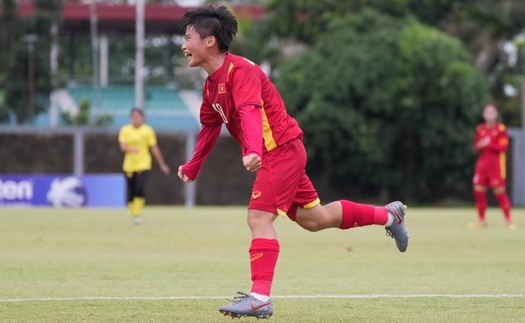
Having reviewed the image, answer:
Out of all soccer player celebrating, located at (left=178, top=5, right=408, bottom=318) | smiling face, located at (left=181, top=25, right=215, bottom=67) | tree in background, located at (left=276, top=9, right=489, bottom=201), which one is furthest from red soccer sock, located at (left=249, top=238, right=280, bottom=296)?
tree in background, located at (left=276, top=9, right=489, bottom=201)

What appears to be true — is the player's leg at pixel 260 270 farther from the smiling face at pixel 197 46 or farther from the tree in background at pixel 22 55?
the tree in background at pixel 22 55

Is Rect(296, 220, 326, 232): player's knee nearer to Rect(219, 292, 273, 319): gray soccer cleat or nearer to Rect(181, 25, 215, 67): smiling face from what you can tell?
Rect(219, 292, 273, 319): gray soccer cleat

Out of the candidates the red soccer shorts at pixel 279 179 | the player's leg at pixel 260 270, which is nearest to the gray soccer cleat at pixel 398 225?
the red soccer shorts at pixel 279 179

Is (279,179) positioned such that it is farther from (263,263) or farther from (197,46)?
(197,46)

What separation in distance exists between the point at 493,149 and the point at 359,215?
36.9ft

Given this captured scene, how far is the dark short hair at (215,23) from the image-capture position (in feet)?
23.9

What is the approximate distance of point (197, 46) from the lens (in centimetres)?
728

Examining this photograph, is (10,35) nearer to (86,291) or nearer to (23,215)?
(23,215)

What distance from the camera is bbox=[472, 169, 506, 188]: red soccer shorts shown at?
734 inches

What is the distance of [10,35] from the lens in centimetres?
4156

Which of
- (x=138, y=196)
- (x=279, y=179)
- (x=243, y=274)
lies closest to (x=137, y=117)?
(x=138, y=196)

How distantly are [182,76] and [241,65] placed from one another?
162ft

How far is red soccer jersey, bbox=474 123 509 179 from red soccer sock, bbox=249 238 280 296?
1211 centimetres

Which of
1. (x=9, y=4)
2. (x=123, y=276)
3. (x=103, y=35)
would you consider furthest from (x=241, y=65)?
(x=103, y=35)
